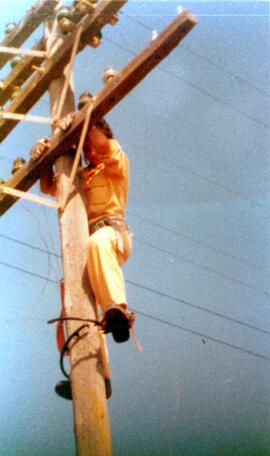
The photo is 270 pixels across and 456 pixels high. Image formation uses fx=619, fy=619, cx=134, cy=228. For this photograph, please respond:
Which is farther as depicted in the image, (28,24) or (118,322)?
(28,24)

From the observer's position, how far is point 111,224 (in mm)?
4383

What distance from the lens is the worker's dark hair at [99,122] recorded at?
4.62 metres

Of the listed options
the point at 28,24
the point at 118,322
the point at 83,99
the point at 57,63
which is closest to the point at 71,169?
the point at 83,99

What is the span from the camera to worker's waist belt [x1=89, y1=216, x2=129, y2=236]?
438 centimetres

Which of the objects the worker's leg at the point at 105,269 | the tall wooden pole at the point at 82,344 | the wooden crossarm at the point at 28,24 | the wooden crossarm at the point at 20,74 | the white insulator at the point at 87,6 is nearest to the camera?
the tall wooden pole at the point at 82,344

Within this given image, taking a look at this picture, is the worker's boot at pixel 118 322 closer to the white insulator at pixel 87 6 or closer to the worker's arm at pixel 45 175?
the worker's arm at pixel 45 175

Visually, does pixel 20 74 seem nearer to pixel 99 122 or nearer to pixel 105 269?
pixel 99 122

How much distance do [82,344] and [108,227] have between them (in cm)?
90

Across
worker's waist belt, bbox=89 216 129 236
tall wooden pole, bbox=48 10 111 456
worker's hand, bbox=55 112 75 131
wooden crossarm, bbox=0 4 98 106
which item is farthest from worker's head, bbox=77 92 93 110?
wooden crossarm, bbox=0 4 98 106

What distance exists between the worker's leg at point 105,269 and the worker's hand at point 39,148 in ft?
2.97

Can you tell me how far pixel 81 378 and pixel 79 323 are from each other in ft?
1.12

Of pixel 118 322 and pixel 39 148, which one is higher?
pixel 39 148

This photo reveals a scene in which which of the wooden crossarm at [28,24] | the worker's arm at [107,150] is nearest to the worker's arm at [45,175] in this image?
the worker's arm at [107,150]

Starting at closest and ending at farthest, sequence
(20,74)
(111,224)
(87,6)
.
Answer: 1. (111,224)
2. (87,6)
3. (20,74)
